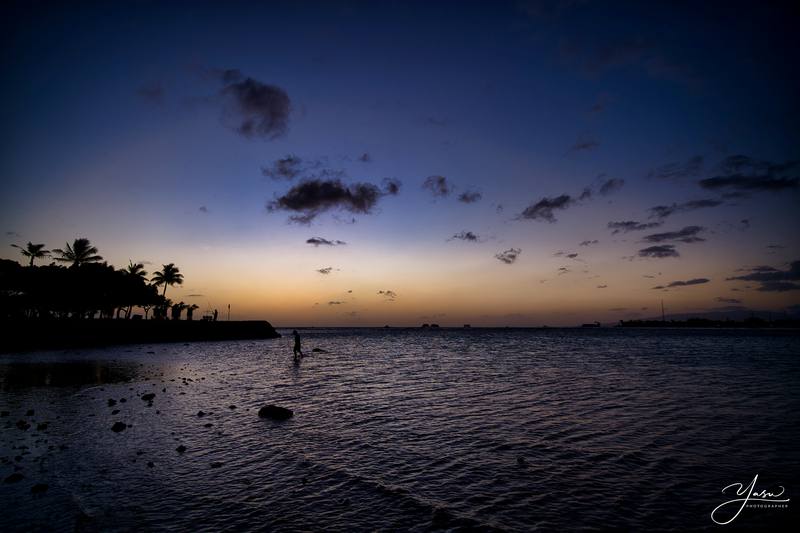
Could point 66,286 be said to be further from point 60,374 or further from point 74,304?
point 60,374

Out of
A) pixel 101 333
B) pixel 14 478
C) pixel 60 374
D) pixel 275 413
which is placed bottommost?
pixel 60 374

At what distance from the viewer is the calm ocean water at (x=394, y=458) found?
8852 mm

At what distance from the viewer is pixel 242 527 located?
325 inches

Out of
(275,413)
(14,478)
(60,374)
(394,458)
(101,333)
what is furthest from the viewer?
(101,333)

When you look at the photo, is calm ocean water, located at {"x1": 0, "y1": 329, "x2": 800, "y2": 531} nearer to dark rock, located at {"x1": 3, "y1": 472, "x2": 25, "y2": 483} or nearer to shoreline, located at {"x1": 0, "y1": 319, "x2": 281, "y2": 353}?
dark rock, located at {"x1": 3, "y1": 472, "x2": 25, "y2": 483}

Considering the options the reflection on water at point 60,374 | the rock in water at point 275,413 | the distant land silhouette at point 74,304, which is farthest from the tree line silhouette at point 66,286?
the rock in water at point 275,413

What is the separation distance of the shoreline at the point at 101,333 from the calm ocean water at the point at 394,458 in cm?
4748

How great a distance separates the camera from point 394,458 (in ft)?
41.7

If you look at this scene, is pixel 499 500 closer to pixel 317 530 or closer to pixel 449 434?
pixel 317 530

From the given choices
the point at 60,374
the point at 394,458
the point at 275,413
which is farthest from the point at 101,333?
the point at 394,458

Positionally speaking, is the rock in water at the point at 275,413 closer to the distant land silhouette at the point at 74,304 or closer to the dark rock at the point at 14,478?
the dark rock at the point at 14,478

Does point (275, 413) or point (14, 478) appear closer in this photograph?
point (14, 478)

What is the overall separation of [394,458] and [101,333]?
270 ft

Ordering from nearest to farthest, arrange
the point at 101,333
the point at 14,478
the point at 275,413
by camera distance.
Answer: the point at 14,478, the point at 275,413, the point at 101,333
